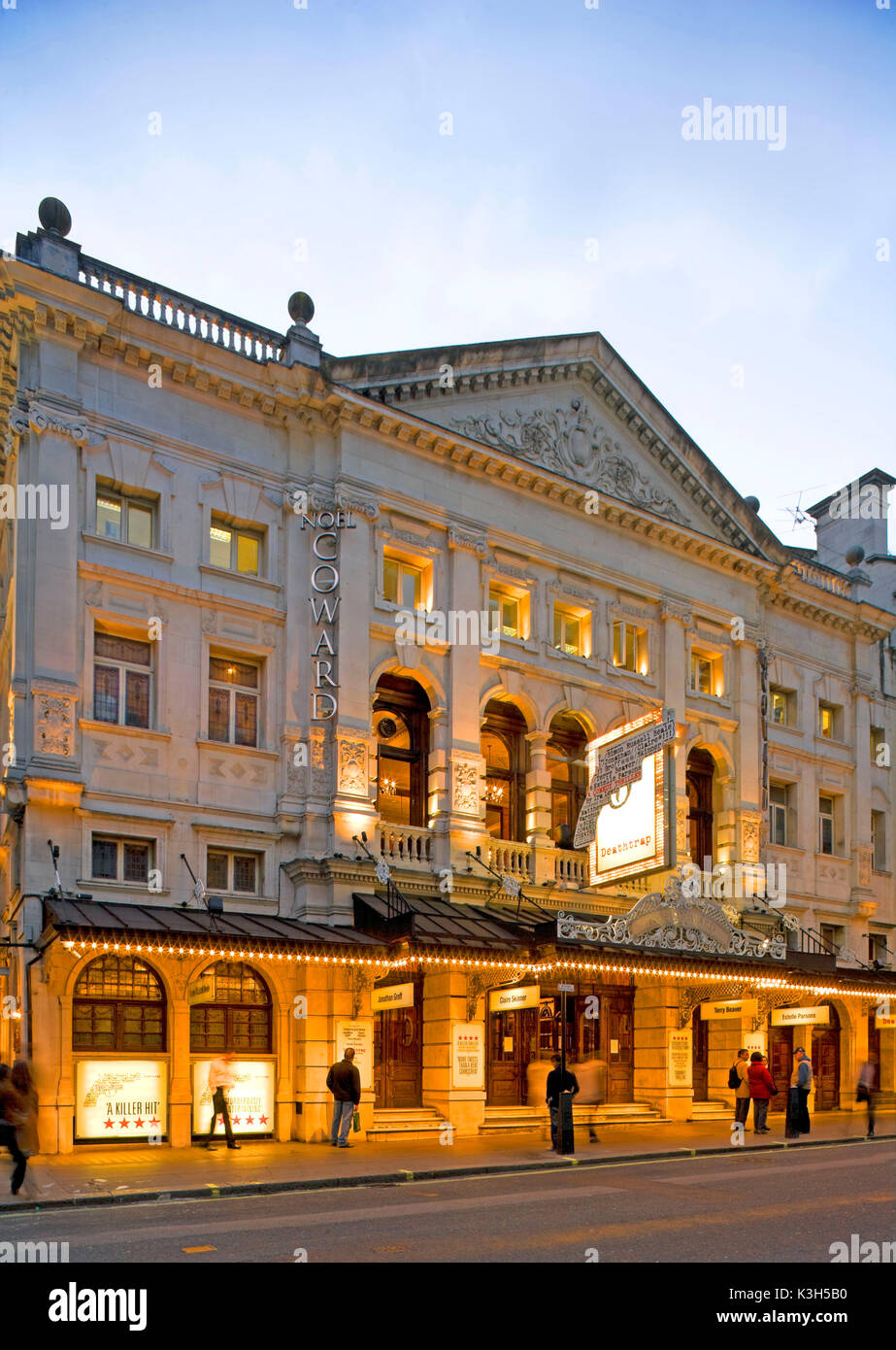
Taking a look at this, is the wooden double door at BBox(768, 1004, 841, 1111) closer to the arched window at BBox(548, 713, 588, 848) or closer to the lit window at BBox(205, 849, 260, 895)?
the arched window at BBox(548, 713, 588, 848)

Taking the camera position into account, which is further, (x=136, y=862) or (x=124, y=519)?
(x=124, y=519)

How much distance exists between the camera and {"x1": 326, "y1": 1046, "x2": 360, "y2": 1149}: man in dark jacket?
72.1ft

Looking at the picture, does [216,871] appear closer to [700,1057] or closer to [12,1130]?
[12,1130]

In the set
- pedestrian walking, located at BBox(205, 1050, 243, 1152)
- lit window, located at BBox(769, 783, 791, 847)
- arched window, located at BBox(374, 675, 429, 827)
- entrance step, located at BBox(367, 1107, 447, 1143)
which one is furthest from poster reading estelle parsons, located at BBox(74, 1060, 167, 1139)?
lit window, located at BBox(769, 783, 791, 847)

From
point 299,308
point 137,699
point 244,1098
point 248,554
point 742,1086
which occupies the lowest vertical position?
point 742,1086

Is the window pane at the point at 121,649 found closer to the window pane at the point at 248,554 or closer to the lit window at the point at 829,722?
the window pane at the point at 248,554

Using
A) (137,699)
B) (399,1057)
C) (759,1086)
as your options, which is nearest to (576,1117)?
(759,1086)

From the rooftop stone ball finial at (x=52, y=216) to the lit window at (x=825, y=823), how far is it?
25.9 m

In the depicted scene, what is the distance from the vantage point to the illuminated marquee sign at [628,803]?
26.1m

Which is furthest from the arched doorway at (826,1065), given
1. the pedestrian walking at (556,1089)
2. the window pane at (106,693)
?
the window pane at (106,693)

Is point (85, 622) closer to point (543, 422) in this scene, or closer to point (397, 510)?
point (397, 510)

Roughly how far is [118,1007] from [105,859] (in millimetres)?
2637

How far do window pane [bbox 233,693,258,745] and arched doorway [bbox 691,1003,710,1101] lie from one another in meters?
14.1

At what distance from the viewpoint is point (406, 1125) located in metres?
24.9
